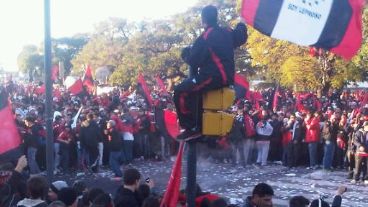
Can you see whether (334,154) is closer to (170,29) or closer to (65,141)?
(65,141)

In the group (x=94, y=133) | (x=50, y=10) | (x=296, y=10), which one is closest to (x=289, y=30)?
(x=296, y=10)

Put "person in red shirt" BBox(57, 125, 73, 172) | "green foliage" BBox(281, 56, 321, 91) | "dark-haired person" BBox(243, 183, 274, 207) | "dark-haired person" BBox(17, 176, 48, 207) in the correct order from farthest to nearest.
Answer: "green foliage" BBox(281, 56, 321, 91), "person in red shirt" BBox(57, 125, 73, 172), "dark-haired person" BBox(17, 176, 48, 207), "dark-haired person" BBox(243, 183, 274, 207)

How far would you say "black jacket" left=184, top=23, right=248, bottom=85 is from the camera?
5520 millimetres

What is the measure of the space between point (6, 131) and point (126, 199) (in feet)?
8.22

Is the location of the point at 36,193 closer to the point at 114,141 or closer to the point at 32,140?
the point at 114,141

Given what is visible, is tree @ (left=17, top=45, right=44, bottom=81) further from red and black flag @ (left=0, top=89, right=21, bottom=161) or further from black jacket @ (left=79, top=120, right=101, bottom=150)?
red and black flag @ (left=0, top=89, right=21, bottom=161)

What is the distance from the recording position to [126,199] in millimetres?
6184

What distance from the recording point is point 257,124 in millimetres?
17547

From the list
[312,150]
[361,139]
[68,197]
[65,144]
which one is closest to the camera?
[68,197]

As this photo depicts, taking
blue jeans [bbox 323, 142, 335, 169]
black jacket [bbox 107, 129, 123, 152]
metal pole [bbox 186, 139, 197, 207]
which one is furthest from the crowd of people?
blue jeans [bbox 323, 142, 335, 169]

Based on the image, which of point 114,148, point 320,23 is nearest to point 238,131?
point 114,148

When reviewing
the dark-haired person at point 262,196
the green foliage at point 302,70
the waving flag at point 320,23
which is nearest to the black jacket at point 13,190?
the dark-haired person at point 262,196

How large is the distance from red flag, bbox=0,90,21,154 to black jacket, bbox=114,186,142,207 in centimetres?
213

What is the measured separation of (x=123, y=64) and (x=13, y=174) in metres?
39.3
